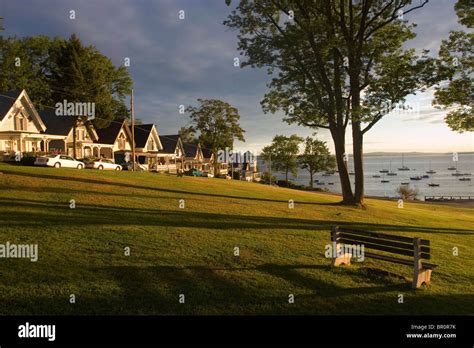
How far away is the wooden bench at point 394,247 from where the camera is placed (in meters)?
8.72

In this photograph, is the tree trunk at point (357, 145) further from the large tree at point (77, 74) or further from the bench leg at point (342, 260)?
the large tree at point (77, 74)

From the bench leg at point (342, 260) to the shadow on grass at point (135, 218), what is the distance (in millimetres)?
4716

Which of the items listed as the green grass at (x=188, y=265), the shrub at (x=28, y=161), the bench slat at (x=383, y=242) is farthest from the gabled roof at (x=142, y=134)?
the bench slat at (x=383, y=242)

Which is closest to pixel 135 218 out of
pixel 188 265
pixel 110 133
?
pixel 188 265

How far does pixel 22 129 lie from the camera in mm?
38000

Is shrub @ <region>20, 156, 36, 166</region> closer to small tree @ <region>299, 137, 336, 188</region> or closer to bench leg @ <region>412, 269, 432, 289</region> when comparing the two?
bench leg @ <region>412, 269, 432, 289</region>

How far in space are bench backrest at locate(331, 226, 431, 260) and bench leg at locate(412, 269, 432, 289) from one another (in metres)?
0.38

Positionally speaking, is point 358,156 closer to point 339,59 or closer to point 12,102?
point 339,59

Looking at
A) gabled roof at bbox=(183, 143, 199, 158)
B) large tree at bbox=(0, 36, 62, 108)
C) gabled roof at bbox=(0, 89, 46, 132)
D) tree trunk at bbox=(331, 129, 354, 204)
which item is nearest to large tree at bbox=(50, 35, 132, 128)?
gabled roof at bbox=(0, 89, 46, 132)

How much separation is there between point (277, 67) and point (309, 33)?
10.1ft

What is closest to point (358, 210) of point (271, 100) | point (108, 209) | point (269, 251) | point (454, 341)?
point (271, 100)

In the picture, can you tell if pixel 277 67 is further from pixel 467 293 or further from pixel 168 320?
pixel 168 320

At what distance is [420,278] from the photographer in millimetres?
8672

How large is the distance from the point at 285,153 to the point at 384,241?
8313 cm
